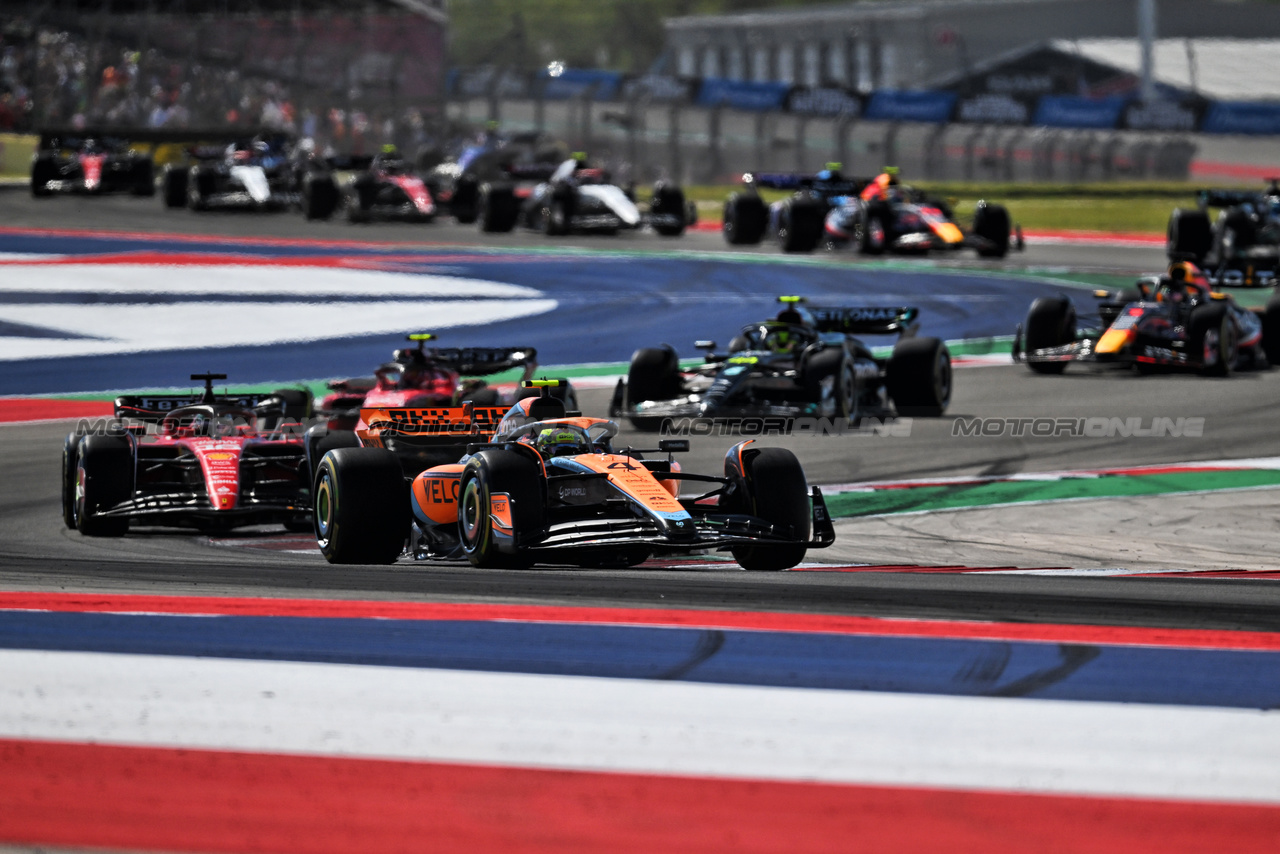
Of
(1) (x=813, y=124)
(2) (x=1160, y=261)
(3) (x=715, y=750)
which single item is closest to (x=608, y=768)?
(3) (x=715, y=750)

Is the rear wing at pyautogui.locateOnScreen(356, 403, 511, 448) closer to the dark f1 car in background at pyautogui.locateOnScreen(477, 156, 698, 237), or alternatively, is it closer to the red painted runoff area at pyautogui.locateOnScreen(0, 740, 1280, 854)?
the red painted runoff area at pyautogui.locateOnScreen(0, 740, 1280, 854)

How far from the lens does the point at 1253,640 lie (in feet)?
23.3

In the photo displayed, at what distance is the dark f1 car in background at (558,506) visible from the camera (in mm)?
9391

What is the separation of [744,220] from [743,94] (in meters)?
12.9

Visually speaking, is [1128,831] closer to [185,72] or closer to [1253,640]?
[1253,640]

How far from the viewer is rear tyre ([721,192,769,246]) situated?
32.7 meters

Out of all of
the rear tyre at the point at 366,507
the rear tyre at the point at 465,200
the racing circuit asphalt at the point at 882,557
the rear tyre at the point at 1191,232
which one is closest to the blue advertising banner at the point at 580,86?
the rear tyre at the point at 465,200

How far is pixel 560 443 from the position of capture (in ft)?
33.0

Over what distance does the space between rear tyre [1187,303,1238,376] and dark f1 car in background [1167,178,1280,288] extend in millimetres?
5877

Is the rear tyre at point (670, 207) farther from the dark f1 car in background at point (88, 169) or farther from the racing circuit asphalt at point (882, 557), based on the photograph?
the racing circuit asphalt at point (882, 557)

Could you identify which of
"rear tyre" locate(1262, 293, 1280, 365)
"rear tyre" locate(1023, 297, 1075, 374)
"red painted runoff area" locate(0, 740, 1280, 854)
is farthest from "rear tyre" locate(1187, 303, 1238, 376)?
"red painted runoff area" locate(0, 740, 1280, 854)

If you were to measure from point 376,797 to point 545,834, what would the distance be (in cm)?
56

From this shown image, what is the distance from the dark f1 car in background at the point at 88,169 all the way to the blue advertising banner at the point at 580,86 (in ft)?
32.9

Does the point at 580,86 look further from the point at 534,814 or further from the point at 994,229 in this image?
the point at 534,814
